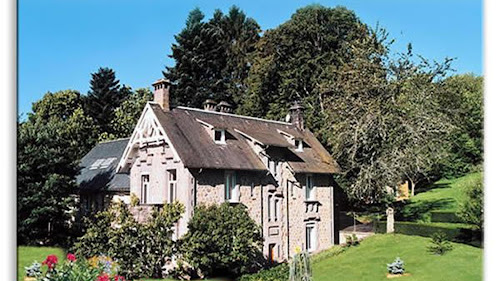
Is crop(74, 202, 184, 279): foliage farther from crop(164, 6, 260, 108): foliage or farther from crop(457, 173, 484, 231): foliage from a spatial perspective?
crop(457, 173, 484, 231): foliage

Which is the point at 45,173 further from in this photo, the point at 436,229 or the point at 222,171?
the point at 436,229

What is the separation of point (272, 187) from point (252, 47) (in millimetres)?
3538

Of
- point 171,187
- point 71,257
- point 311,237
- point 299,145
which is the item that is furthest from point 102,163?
point 311,237

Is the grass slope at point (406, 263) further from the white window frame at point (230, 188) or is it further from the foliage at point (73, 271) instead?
the foliage at point (73, 271)

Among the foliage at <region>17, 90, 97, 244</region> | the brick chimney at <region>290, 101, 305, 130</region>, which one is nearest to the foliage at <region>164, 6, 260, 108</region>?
the brick chimney at <region>290, 101, 305, 130</region>

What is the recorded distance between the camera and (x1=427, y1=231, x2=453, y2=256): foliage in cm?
1038

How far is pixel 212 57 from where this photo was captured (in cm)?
1128

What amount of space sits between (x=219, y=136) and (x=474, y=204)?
533 cm

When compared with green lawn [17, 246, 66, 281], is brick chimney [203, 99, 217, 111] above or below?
above

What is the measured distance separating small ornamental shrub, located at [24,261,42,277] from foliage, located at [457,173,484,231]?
8.06 m

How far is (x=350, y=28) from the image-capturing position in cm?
1181

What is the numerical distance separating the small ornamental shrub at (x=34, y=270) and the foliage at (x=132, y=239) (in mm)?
996
